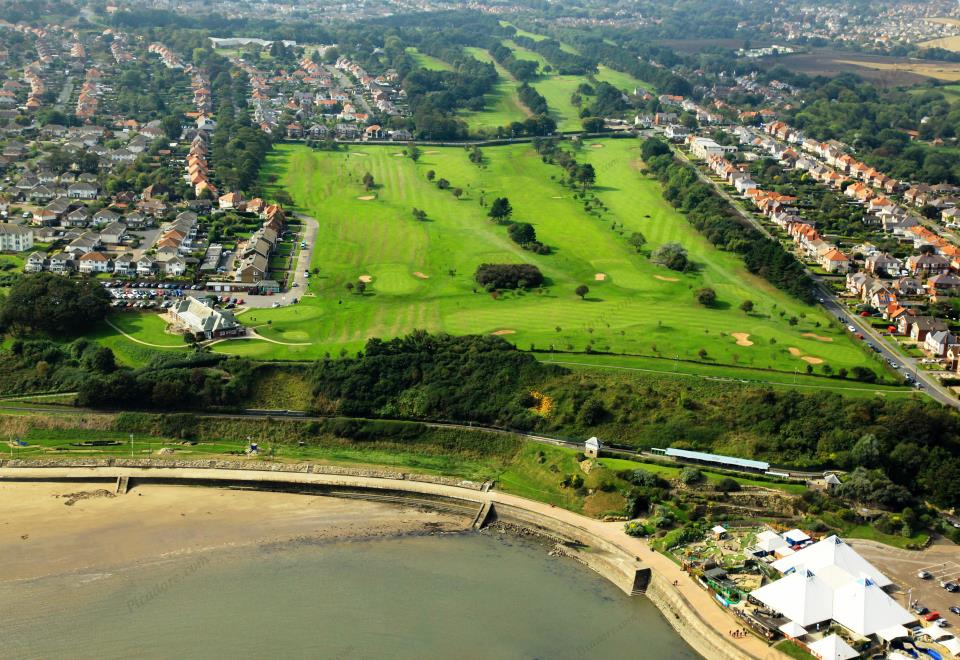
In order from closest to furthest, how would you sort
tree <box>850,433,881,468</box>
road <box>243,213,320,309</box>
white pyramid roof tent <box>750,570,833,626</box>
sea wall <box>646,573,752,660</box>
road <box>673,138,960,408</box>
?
sea wall <box>646,573,752,660</box> < white pyramid roof tent <box>750,570,833,626</box> < tree <box>850,433,881,468</box> < road <box>673,138,960,408</box> < road <box>243,213,320,309</box>

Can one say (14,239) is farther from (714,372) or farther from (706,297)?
(714,372)

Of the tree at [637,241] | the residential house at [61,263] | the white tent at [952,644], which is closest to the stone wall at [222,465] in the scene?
the white tent at [952,644]

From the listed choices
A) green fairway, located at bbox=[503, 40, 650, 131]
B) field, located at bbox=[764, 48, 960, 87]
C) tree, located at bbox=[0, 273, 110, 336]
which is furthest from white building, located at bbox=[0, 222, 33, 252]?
field, located at bbox=[764, 48, 960, 87]

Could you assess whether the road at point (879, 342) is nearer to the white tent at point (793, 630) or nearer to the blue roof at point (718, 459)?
the blue roof at point (718, 459)

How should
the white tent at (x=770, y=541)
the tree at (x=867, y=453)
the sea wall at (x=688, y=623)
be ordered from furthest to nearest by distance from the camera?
the tree at (x=867, y=453) → the white tent at (x=770, y=541) → the sea wall at (x=688, y=623)

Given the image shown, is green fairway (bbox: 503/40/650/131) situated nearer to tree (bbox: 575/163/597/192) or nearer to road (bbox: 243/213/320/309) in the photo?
tree (bbox: 575/163/597/192)

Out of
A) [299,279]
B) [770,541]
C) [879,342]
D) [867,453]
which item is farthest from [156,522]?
[879,342]
